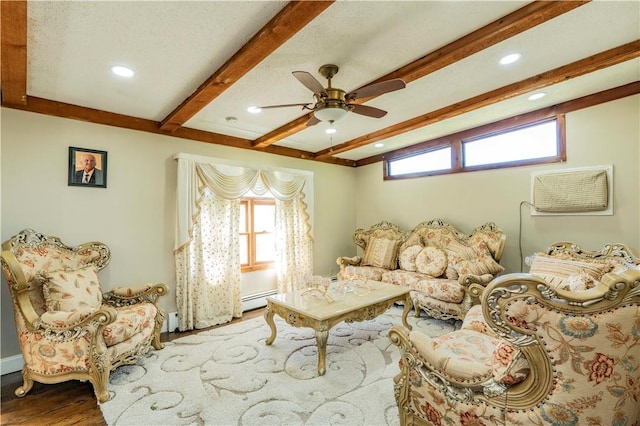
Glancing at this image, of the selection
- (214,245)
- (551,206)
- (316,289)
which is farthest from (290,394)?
(551,206)

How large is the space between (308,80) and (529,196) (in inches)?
131

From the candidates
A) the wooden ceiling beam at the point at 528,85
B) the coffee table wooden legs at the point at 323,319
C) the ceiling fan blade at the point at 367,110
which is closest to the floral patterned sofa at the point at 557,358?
the coffee table wooden legs at the point at 323,319

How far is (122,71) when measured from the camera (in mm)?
2363

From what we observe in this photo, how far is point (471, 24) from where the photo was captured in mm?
1932

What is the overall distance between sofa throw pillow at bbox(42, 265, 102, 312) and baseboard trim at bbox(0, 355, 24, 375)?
2.96 feet

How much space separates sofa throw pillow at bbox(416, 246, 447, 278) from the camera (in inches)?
158

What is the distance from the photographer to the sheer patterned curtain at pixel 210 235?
3607 mm

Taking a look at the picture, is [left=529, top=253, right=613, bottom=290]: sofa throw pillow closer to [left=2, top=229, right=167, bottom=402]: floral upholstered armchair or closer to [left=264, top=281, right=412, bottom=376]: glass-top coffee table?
[left=264, top=281, right=412, bottom=376]: glass-top coffee table

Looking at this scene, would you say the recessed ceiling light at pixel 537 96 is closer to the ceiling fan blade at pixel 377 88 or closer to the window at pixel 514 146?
the window at pixel 514 146

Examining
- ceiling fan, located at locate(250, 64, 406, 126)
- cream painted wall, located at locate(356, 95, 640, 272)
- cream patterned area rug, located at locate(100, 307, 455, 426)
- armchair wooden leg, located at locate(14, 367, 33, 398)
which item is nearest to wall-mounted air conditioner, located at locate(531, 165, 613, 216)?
cream painted wall, located at locate(356, 95, 640, 272)

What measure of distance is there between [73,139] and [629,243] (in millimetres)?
5851

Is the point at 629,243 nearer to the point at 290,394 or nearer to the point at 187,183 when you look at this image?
the point at 290,394

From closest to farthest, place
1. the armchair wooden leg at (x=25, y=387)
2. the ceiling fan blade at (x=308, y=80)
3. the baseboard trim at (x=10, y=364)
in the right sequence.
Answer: the ceiling fan blade at (x=308, y=80) → the armchair wooden leg at (x=25, y=387) → the baseboard trim at (x=10, y=364)

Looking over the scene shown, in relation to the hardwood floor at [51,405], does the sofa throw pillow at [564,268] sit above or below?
A: above
